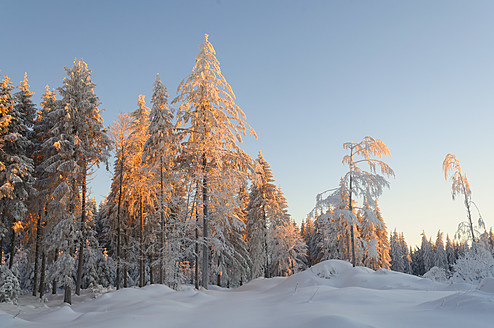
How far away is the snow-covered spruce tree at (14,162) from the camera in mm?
18688

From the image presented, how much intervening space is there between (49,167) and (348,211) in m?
17.8

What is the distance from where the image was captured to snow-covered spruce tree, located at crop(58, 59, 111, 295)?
20469mm

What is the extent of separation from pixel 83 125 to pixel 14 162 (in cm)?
431

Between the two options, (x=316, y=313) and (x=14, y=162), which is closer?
(x=316, y=313)

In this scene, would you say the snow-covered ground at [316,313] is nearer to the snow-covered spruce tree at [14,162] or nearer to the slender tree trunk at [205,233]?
the slender tree trunk at [205,233]

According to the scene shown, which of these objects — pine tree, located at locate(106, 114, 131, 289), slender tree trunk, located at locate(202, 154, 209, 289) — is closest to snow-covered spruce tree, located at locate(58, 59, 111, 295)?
pine tree, located at locate(106, 114, 131, 289)

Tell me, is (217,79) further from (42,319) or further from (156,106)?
(42,319)

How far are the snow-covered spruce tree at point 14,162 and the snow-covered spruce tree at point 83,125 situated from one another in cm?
274

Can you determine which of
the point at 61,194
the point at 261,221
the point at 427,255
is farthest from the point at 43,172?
the point at 427,255

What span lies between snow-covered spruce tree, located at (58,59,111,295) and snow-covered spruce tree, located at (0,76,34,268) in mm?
2740

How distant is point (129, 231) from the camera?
2802cm

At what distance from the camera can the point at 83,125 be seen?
21016 mm

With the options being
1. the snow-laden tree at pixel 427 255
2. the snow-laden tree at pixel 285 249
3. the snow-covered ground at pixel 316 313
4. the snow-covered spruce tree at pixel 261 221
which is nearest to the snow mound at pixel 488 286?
the snow-covered ground at pixel 316 313

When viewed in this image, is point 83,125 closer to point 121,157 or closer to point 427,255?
point 121,157
